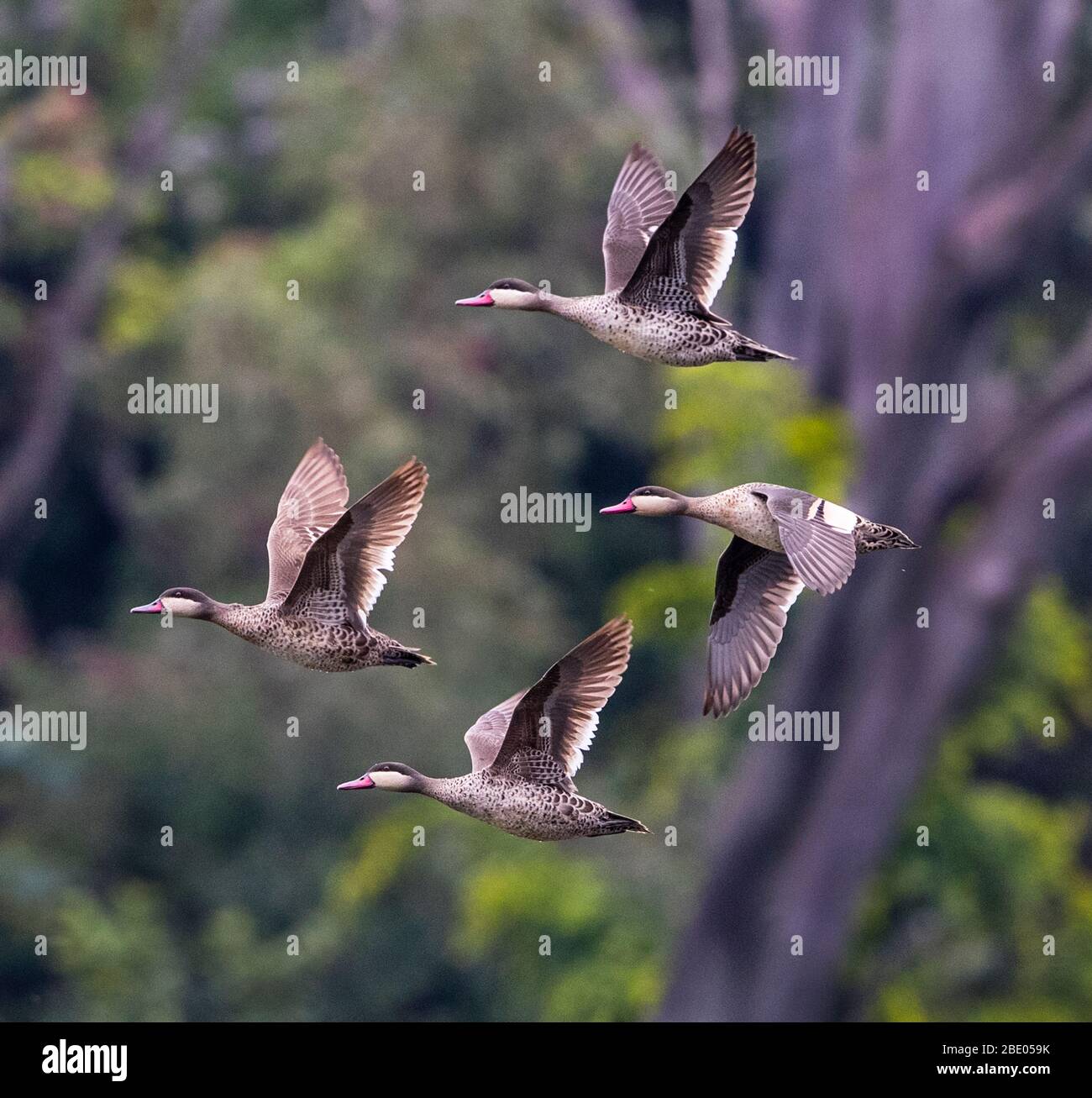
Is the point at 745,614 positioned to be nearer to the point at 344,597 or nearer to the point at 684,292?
the point at 684,292

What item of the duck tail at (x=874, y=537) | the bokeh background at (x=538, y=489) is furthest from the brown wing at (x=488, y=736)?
the bokeh background at (x=538, y=489)

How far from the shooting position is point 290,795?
1041 inches

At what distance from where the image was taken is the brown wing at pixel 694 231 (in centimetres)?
684

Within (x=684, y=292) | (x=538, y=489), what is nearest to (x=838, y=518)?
(x=684, y=292)

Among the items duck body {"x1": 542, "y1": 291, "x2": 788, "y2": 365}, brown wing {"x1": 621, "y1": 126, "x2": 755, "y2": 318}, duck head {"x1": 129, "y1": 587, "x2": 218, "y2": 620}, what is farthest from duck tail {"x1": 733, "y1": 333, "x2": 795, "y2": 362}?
duck head {"x1": 129, "y1": 587, "x2": 218, "y2": 620}

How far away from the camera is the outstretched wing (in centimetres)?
598

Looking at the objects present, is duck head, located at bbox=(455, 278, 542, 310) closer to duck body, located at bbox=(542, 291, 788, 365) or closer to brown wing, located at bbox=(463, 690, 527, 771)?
duck body, located at bbox=(542, 291, 788, 365)

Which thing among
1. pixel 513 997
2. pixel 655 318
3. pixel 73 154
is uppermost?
pixel 73 154

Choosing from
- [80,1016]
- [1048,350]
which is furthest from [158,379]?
[1048,350]

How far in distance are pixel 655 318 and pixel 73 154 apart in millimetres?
23331

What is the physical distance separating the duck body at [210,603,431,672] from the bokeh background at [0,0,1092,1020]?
14.6 meters

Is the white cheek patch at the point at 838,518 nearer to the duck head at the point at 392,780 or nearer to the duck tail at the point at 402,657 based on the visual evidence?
the duck tail at the point at 402,657

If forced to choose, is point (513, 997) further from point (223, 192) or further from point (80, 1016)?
point (223, 192)

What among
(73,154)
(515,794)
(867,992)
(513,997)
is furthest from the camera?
(73,154)
